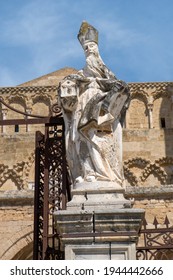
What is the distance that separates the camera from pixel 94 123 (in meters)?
6.05

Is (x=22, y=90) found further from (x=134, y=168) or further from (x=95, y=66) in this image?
(x=95, y=66)

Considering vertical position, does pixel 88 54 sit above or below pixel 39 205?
above

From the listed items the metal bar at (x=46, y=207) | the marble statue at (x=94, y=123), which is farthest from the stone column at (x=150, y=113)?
the marble statue at (x=94, y=123)

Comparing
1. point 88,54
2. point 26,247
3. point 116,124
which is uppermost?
point 88,54

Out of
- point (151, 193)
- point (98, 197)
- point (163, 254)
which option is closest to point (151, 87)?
point (151, 193)

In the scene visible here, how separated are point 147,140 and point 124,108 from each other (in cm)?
2316

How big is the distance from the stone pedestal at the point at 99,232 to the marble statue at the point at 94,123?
49 cm

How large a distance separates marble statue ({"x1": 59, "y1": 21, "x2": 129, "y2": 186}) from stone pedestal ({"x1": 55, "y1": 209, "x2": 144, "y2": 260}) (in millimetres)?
492

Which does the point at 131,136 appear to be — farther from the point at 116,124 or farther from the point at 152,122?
the point at 116,124

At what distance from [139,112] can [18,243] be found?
83.6ft

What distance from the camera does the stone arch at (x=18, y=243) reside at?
14.1 metres

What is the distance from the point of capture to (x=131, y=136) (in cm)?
2891

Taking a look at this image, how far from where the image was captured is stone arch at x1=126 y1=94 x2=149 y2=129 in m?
38.3
